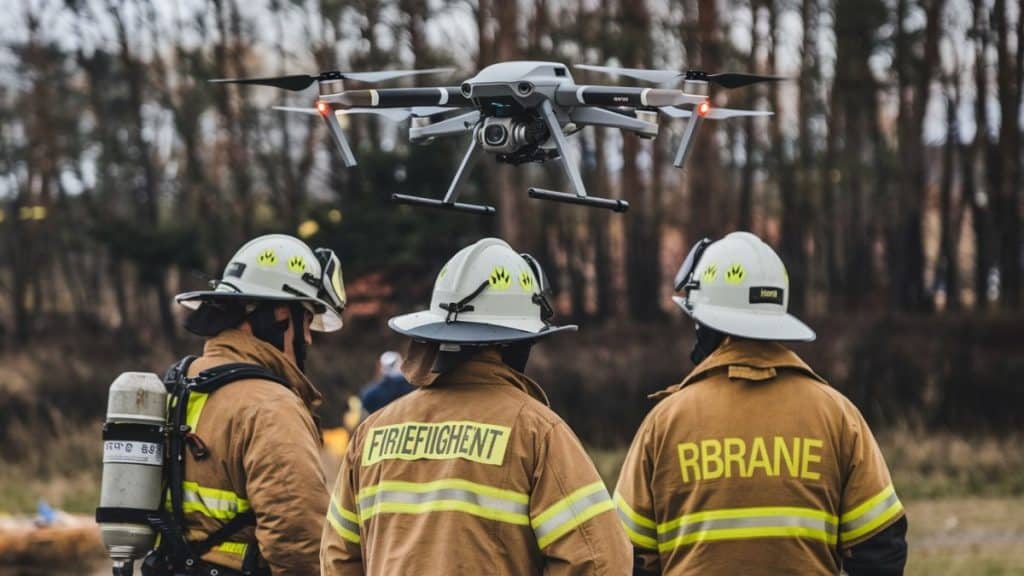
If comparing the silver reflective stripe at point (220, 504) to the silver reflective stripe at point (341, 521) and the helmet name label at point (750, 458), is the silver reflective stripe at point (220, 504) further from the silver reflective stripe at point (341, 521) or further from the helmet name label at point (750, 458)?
the helmet name label at point (750, 458)

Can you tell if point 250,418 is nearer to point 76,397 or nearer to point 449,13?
point 76,397

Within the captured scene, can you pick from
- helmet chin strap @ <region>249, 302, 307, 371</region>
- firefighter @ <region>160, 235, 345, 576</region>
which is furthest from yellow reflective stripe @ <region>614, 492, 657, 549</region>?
helmet chin strap @ <region>249, 302, 307, 371</region>

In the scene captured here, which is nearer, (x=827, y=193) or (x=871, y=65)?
(x=871, y=65)

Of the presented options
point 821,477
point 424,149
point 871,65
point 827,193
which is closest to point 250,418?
point 821,477

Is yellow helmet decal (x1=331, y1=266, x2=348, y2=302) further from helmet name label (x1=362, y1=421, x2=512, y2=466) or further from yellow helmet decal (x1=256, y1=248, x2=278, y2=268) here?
helmet name label (x1=362, y1=421, x2=512, y2=466)

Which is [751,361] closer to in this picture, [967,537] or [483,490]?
[483,490]

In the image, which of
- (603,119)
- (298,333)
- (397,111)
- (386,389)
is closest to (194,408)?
(298,333)
